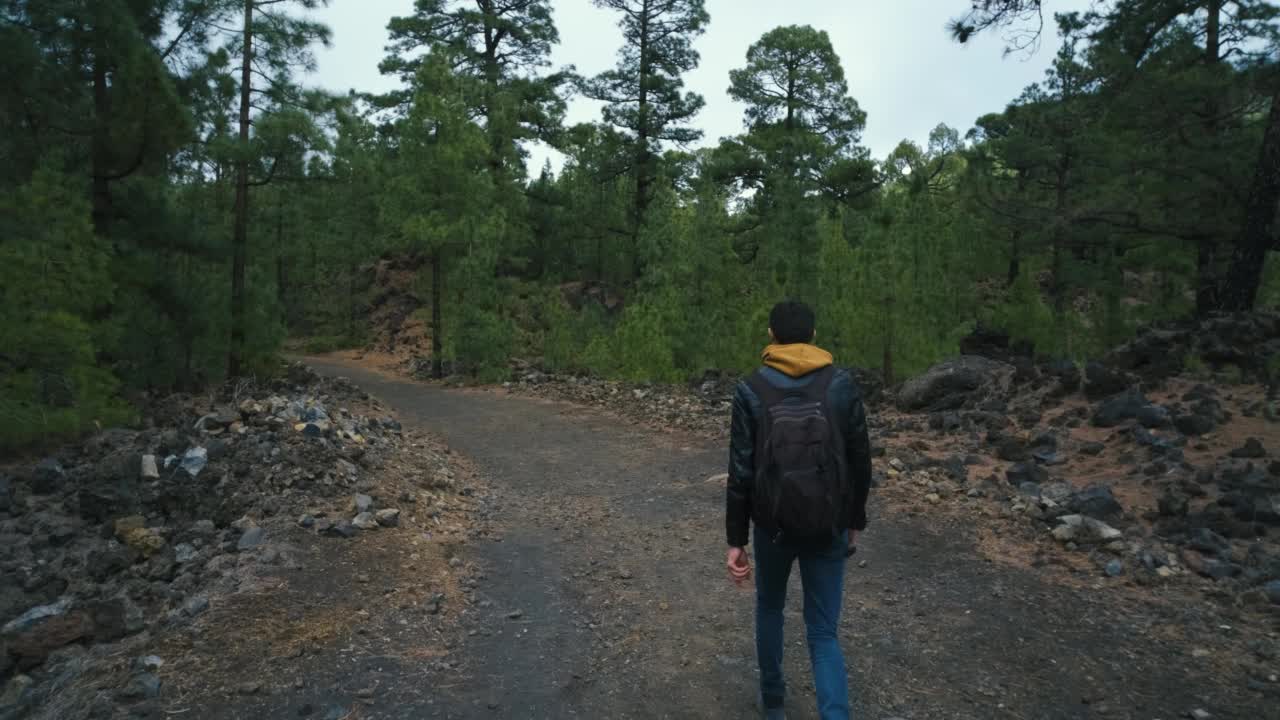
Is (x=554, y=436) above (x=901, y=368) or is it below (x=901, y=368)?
below

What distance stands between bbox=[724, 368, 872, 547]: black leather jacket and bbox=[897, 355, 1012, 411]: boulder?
30.7ft

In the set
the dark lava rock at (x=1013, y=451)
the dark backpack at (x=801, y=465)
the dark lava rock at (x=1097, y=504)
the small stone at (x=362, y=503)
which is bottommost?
the small stone at (x=362, y=503)

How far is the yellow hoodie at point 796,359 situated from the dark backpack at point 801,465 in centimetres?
6

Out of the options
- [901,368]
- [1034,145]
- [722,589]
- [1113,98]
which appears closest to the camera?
[722,589]

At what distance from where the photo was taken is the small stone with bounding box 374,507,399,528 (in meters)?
6.88

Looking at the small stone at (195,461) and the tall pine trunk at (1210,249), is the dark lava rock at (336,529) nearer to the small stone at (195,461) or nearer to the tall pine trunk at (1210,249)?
the small stone at (195,461)

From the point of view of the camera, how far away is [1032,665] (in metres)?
4.38

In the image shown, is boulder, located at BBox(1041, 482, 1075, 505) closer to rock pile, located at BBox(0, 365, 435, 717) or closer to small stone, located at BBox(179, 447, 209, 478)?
rock pile, located at BBox(0, 365, 435, 717)

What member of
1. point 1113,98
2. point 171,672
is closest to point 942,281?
point 1113,98

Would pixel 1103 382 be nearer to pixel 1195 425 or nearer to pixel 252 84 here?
pixel 1195 425

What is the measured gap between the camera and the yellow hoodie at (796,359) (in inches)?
132

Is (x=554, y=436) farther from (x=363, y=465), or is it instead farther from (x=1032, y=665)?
(x=1032, y=665)

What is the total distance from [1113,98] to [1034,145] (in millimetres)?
10793

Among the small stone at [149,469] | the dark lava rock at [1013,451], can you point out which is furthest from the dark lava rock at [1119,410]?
the small stone at [149,469]
